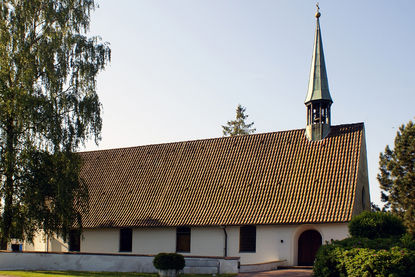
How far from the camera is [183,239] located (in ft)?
A: 99.3

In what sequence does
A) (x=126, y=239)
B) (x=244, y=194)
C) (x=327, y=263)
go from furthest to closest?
(x=126, y=239) < (x=244, y=194) < (x=327, y=263)

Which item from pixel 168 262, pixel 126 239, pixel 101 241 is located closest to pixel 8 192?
pixel 101 241

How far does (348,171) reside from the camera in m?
27.7

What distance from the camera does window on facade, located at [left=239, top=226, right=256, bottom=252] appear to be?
28531mm

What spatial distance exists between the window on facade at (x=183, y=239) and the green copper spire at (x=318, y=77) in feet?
33.9

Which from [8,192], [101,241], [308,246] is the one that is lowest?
[101,241]

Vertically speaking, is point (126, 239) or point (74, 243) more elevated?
point (126, 239)

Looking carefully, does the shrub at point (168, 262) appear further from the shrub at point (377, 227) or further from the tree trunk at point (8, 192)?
the tree trunk at point (8, 192)

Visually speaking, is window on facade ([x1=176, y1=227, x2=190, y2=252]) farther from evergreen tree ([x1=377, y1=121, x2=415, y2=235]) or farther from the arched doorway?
evergreen tree ([x1=377, y1=121, x2=415, y2=235])

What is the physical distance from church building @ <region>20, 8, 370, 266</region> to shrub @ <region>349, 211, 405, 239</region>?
4577 millimetres

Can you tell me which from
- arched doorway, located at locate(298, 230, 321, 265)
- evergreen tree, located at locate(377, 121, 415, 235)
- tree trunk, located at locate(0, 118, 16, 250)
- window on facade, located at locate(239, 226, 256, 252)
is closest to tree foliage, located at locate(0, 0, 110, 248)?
tree trunk, located at locate(0, 118, 16, 250)

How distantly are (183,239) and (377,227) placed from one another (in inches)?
499

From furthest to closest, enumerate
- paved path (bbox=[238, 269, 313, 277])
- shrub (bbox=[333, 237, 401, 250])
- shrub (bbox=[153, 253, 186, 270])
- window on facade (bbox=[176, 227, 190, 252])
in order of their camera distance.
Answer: window on facade (bbox=[176, 227, 190, 252]) < paved path (bbox=[238, 269, 313, 277]) < shrub (bbox=[153, 253, 186, 270]) < shrub (bbox=[333, 237, 401, 250])

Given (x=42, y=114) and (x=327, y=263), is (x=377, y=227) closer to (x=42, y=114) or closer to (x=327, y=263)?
(x=327, y=263)
